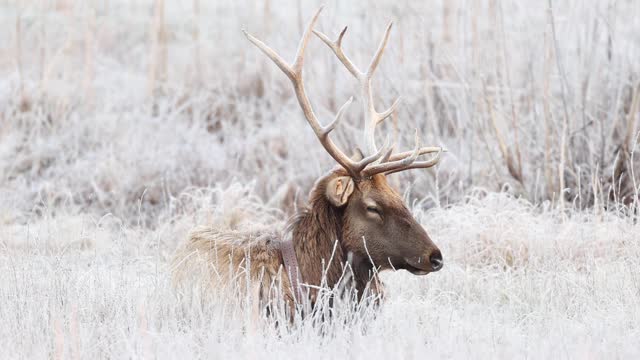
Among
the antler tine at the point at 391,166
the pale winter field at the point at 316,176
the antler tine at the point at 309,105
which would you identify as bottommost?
the pale winter field at the point at 316,176

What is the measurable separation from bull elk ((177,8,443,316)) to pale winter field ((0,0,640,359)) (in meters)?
0.23

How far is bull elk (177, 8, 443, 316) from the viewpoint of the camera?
4191mm

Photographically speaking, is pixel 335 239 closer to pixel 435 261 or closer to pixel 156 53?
pixel 435 261

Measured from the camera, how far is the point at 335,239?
432cm

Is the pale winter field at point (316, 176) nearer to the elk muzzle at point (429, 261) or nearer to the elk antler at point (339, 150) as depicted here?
the elk muzzle at point (429, 261)

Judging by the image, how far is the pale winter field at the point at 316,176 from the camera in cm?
376

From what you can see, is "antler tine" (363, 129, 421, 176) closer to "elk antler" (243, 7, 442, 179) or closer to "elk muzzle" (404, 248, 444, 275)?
"elk antler" (243, 7, 442, 179)

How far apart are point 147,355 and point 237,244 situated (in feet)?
3.98

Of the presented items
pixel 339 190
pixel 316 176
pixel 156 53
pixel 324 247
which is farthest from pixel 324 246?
pixel 156 53

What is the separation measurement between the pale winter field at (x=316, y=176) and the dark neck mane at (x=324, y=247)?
288mm

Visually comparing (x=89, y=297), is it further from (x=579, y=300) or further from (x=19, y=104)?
(x=19, y=104)

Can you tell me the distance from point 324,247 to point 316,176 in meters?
4.13

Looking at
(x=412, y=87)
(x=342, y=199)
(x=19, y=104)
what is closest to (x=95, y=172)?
(x=19, y=104)

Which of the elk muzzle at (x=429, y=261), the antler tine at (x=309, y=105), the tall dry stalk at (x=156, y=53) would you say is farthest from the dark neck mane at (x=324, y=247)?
the tall dry stalk at (x=156, y=53)
